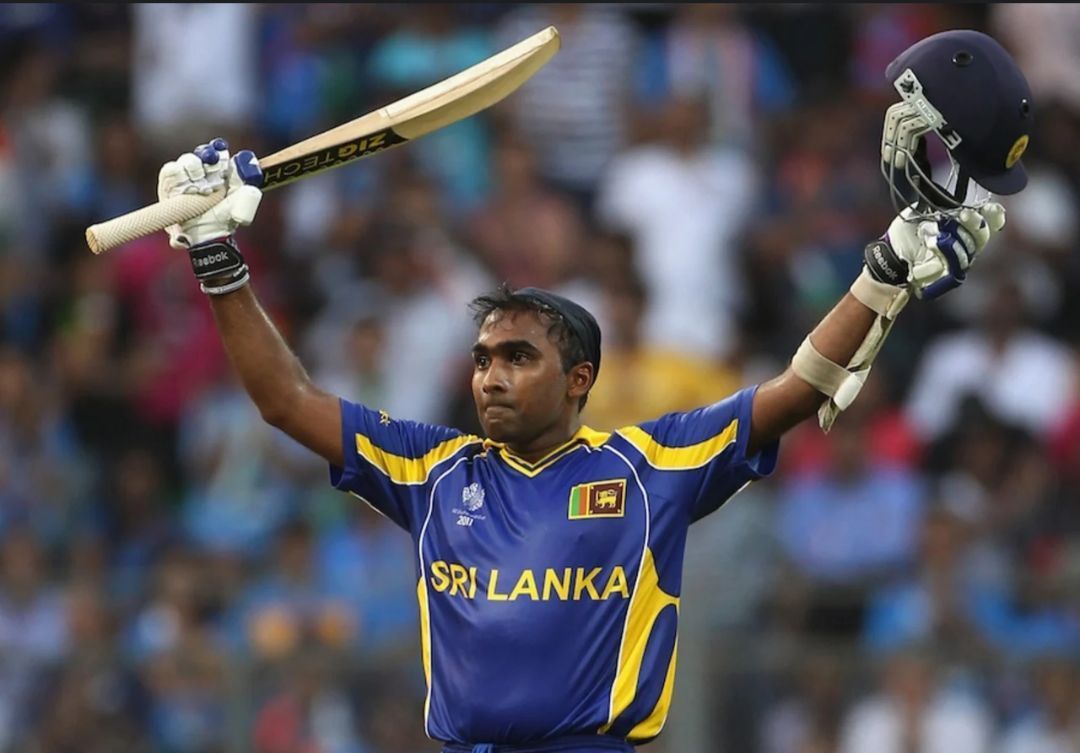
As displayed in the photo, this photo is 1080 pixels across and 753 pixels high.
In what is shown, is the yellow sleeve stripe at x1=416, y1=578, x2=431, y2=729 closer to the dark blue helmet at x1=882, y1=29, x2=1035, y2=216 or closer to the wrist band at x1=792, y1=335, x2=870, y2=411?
the wrist band at x1=792, y1=335, x2=870, y2=411

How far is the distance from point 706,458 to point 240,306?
1.39m

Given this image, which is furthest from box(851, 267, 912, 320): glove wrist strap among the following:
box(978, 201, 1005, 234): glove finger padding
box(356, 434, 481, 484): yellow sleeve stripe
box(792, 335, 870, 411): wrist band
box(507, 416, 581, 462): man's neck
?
box(356, 434, 481, 484): yellow sleeve stripe

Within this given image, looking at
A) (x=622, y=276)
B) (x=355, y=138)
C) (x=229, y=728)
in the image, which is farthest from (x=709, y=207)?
(x=355, y=138)

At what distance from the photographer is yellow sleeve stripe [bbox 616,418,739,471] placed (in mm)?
6207

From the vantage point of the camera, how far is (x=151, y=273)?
13250 millimetres

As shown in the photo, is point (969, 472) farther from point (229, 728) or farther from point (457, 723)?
point (457, 723)

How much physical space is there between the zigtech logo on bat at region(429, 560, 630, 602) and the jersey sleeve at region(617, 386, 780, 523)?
293 mm

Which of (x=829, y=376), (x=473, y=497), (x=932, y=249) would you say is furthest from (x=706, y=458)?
(x=932, y=249)

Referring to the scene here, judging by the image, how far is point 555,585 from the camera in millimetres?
6109

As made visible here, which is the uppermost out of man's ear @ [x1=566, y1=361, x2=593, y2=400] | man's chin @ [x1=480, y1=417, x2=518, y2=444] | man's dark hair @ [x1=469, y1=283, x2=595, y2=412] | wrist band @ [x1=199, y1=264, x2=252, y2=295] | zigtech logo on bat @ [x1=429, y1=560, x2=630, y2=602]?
wrist band @ [x1=199, y1=264, x2=252, y2=295]

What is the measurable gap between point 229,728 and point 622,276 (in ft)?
10.3

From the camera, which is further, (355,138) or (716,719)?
(716,719)

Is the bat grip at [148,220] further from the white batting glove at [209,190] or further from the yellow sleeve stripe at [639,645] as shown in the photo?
the yellow sleeve stripe at [639,645]

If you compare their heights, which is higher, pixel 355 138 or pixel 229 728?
pixel 355 138
